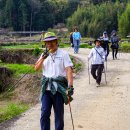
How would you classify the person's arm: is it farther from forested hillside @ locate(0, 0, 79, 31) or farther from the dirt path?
forested hillside @ locate(0, 0, 79, 31)

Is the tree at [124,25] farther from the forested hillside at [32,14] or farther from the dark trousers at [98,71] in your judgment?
the dark trousers at [98,71]

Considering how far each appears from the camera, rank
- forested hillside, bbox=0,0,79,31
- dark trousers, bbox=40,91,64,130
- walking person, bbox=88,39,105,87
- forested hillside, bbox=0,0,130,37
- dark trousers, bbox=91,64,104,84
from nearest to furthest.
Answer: dark trousers, bbox=40,91,64,130 < dark trousers, bbox=91,64,104,84 < walking person, bbox=88,39,105,87 < forested hillside, bbox=0,0,130,37 < forested hillside, bbox=0,0,79,31

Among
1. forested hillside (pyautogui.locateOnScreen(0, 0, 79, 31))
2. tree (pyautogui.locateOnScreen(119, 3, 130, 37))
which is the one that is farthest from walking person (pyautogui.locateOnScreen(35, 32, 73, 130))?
forested hillside (pyautogui.locateOnScreen(0, 0, 79, 31))

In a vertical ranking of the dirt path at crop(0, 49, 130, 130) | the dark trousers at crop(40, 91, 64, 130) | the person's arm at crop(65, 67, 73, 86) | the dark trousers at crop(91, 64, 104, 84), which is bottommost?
the dirt path at crop(0, 49, 130, 130)

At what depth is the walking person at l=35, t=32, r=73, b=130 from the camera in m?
8.14

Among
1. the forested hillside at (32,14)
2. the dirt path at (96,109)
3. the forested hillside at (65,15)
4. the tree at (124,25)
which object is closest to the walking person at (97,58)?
the dirt path at (96,109)

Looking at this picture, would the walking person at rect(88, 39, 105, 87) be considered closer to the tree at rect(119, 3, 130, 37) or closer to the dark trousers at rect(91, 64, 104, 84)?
the dark trousers at rect(91, 64, 104, 84)

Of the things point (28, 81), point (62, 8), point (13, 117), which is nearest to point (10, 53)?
point (28, 81)

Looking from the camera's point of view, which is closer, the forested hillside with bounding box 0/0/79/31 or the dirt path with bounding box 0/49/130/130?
the dirt path with bounding box 0/49/130/130

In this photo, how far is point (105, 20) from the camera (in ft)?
300

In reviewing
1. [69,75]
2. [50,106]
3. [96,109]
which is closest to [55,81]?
[69,75]

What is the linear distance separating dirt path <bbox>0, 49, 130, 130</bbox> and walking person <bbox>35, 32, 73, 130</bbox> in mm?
1969

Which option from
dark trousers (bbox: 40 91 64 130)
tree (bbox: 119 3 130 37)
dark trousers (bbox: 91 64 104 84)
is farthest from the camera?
tree (bbox: 119 3 130 37)

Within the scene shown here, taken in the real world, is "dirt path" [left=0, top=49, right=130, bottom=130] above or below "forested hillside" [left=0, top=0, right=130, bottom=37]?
below
